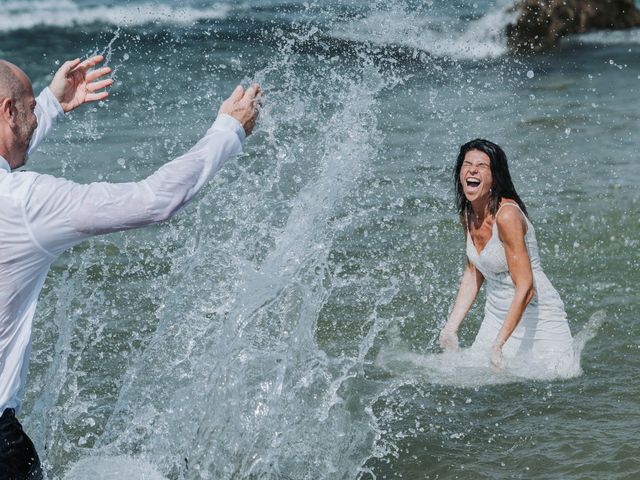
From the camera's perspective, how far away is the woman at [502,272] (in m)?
5.64

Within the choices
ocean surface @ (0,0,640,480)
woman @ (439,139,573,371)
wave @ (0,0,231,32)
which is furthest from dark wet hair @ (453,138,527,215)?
wave @ (0,0,231,32)

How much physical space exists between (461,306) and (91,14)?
23186 mm

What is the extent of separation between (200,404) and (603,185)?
674cm

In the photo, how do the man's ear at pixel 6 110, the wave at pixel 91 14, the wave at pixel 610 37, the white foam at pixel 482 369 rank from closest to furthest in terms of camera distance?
the man's ear at pixel 6 110 < the white foam at pixel 482 369 < the wave at pixel 610 37 < the wave at pixel 91 14

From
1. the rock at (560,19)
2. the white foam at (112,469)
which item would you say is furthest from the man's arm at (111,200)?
the rock at (560,19)

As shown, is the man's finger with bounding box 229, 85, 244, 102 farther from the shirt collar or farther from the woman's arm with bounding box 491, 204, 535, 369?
the woman's arm with bounding box 491, 204, 535, 369

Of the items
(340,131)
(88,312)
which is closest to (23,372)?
(340,131)

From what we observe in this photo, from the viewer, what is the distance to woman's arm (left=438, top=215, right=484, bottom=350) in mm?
6023

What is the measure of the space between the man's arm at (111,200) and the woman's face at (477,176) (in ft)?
10.0

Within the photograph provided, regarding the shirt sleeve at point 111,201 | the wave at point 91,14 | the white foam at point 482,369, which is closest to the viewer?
the shirt sleeve at point 111,201

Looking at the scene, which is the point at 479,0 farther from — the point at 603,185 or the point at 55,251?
the point at 55,251

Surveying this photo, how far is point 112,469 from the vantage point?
4547mm

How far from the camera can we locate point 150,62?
1917cm

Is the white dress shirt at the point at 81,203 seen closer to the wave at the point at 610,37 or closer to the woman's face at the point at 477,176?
the woman's face at the point at 477,176
